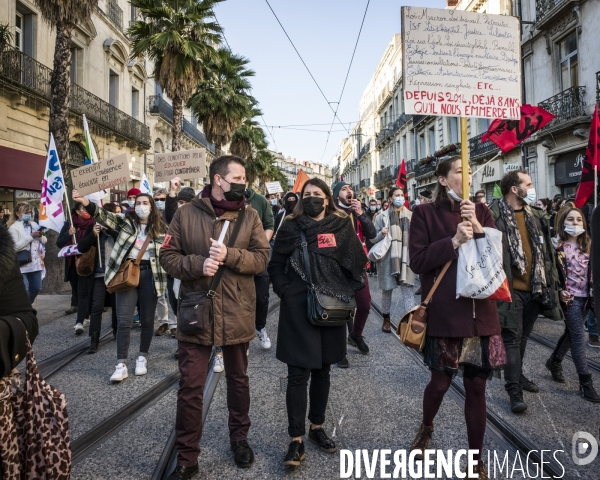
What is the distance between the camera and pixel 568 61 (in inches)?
673

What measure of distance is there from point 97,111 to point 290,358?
20.0 meters

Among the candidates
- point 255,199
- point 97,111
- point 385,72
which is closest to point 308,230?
point 255,199

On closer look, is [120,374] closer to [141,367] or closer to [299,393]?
[141,367]

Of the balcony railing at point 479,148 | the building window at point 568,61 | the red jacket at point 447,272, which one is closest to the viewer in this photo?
the red jacket at point 447,272

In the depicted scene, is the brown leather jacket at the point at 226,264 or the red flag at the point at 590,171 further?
the red flag at the point at 590,171

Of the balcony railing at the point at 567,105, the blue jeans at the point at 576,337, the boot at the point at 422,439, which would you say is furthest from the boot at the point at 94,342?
the balcony railing at the point at 567,105

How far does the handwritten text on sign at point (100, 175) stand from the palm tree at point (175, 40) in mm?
11100

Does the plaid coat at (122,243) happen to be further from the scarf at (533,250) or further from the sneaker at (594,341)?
the sneaker at (594,341)

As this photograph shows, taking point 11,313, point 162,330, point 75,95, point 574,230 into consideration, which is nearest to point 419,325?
point 11,313

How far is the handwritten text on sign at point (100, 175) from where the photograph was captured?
5883 millimetres

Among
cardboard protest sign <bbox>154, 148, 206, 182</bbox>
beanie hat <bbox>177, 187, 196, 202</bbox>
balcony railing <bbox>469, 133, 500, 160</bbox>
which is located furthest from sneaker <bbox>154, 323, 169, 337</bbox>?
balcony railing <bbox>469, 133, 500, 160</bbox>

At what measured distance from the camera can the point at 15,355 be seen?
1.70m

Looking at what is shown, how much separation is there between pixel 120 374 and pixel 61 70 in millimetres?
9633

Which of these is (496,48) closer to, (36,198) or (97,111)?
(36,198)
